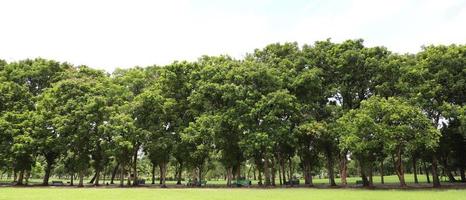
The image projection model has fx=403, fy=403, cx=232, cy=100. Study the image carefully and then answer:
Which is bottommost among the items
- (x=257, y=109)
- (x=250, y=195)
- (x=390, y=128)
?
(x=250, y=195)

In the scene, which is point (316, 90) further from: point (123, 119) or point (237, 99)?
point (123, 119)

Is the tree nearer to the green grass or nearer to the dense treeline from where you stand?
the dense treeline

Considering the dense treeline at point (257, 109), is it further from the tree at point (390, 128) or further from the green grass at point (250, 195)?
the green grass at point (250, 195)

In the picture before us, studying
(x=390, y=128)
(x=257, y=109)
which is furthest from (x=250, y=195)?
(x=390, y=128)

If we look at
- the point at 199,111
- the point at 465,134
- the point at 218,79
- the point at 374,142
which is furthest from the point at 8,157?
the point at 465,134

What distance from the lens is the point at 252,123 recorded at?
43062 mm

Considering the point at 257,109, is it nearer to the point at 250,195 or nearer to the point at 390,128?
the point at 390,128

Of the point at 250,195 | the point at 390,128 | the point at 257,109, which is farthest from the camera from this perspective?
the point at 257,109

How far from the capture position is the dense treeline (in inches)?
1512

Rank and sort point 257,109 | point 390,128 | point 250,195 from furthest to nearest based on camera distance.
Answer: point 257,109 → point 390,128 → point 250,195

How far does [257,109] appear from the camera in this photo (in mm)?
41719

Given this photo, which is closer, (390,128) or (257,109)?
(390,128)

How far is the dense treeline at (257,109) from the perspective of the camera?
38.4 metres

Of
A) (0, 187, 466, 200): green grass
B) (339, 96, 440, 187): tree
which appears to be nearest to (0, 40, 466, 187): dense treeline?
(339, 96, 440, 187): tree
